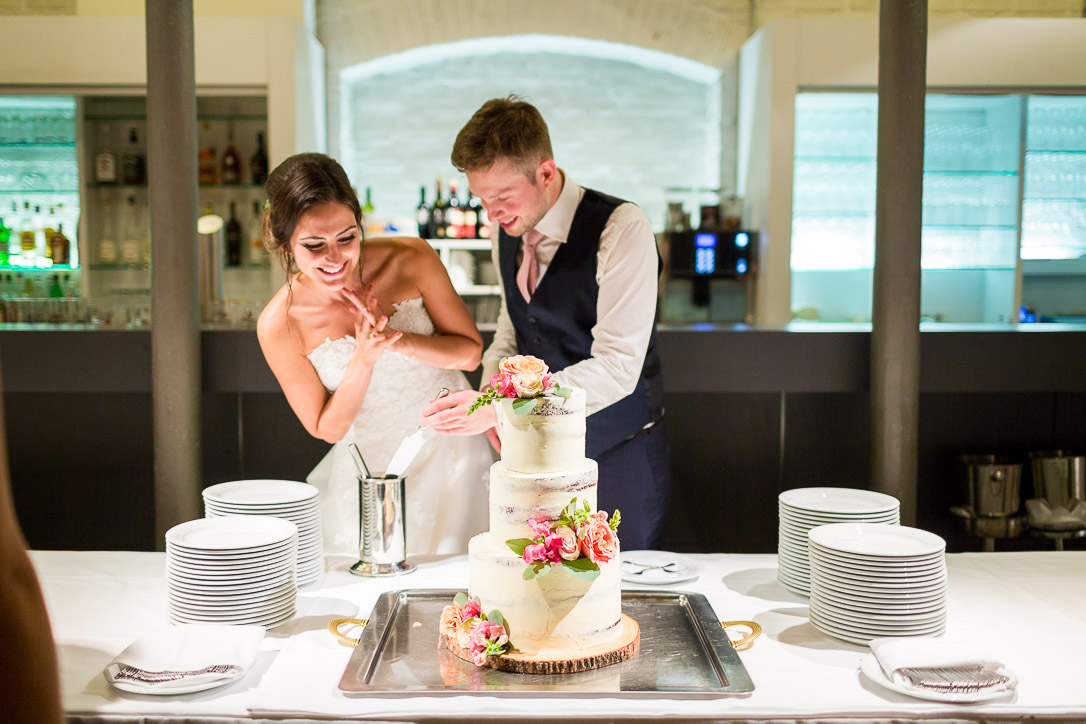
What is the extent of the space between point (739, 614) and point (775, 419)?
5.05ft

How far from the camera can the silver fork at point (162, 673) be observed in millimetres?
1240

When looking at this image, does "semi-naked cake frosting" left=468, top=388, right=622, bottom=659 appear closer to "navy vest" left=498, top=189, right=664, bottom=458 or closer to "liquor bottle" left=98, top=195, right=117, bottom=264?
"navy vest" left=498, top=189, right=664, bottom=458

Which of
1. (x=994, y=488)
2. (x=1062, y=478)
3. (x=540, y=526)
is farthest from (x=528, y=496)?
(x=1062, y=478)

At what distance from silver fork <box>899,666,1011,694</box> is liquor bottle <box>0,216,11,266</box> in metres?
5.64

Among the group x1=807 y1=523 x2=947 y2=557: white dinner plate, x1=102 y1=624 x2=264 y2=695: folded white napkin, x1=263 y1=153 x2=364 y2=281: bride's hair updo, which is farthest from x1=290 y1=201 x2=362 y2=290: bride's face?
x1=807 y1=523 x2=947 y2=557: white dinner plate

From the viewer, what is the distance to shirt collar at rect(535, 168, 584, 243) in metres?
2.13

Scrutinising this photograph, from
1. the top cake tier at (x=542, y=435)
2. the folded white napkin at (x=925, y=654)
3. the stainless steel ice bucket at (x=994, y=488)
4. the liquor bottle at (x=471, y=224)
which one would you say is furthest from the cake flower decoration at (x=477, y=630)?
the liquor bottle at (x=471, y=224)

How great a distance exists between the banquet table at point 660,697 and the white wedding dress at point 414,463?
43cm

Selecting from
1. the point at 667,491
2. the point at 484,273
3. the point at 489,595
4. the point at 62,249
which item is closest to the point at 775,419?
the point at 667,491

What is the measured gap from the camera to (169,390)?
7.80 feet

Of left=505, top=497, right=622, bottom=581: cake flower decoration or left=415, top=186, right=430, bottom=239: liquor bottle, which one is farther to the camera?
left=415, top=186, right=430, bottom=239: liquor bottle

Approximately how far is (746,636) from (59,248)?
16.9 feet

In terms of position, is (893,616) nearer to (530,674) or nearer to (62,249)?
(530,674)

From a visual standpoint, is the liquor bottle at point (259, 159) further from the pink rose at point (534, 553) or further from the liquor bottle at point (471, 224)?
the pink rose at point (534, 553)
